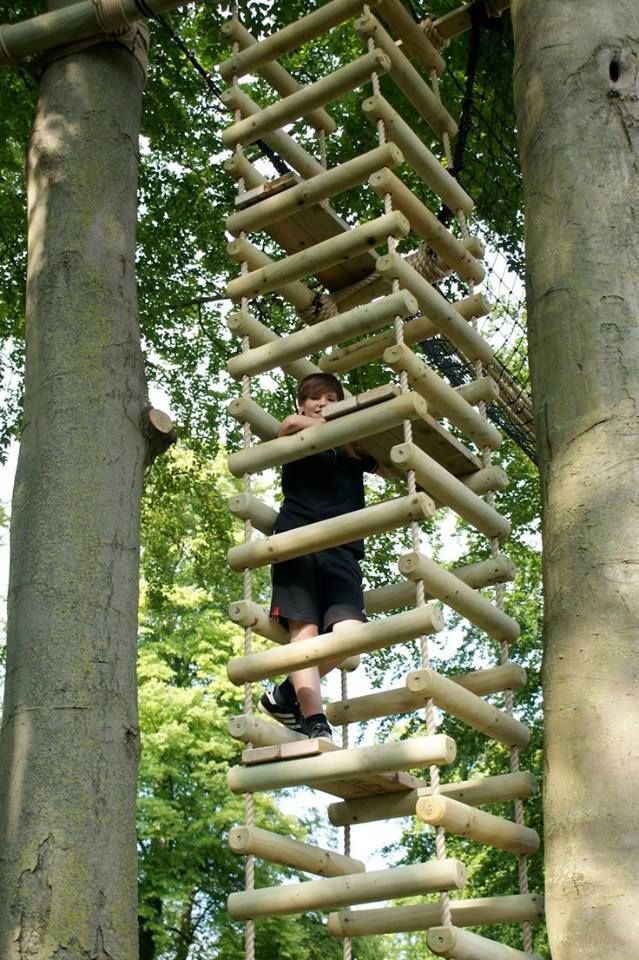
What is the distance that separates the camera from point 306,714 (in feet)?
11.4

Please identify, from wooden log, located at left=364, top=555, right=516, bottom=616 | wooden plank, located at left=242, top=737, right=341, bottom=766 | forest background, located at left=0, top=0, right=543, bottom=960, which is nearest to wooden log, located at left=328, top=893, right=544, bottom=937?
wooden plank, located at left=242, top=737, right=341, bottom=766

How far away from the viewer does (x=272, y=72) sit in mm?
A: 4531

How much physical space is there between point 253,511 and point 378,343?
698 millimetres

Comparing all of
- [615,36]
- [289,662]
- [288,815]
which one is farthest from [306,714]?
[288,815]

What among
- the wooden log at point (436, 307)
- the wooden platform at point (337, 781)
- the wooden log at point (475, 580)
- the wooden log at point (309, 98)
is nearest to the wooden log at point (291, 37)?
the wooden log at point (309, 98)

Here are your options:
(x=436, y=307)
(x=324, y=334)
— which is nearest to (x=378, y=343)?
(x=436, y=307)

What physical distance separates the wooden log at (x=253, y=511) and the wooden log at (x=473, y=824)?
108cm

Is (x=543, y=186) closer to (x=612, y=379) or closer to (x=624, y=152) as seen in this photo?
(x=624, y=152)

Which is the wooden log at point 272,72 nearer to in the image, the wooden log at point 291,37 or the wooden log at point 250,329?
the wooden log at point 291,37

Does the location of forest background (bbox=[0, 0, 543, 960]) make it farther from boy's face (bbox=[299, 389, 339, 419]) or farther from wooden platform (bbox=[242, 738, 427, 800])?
wooden platform (bbox=[242, 738, 427, 800])

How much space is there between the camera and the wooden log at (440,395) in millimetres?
3414

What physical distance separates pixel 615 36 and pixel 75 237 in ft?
5.74

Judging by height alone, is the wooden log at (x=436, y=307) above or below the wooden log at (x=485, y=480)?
above

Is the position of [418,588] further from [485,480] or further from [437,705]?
[485,480]
